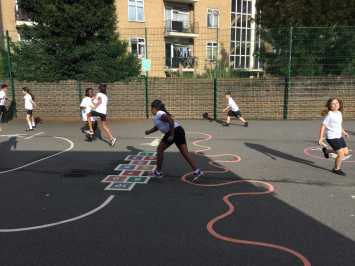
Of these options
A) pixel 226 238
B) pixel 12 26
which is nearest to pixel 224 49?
pixel 226 238

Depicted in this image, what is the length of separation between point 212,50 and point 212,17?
1922 cm

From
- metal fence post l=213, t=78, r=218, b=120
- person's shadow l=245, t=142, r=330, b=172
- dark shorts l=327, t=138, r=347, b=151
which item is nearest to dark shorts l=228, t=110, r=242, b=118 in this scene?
metal fence post l=213, t=78, r=218, b=120

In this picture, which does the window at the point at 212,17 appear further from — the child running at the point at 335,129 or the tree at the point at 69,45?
the child running at the point at 335,129

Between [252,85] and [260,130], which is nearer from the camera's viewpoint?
[260,130]

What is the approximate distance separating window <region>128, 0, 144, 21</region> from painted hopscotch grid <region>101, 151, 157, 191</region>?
24011 millimetres

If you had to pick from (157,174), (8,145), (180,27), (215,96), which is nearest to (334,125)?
(157,174)

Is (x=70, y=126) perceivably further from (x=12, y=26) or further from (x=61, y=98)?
(x=12, y=26)

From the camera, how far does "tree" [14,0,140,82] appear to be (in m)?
15.3

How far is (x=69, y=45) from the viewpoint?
51.2 feet

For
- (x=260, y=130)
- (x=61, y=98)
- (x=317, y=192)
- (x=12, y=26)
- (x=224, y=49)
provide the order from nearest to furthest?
(x=317, y=192)
(x=260, y=130)
(x=61, y=98)
(x=224, y=49)
(x=12, y=26)

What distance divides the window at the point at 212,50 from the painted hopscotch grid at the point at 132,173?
8.47 metres

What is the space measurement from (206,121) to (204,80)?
65.7 inches

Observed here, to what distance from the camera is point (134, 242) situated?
4305 millimetres

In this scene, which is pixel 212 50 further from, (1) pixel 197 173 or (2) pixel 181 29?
(2) pixel 181 29
